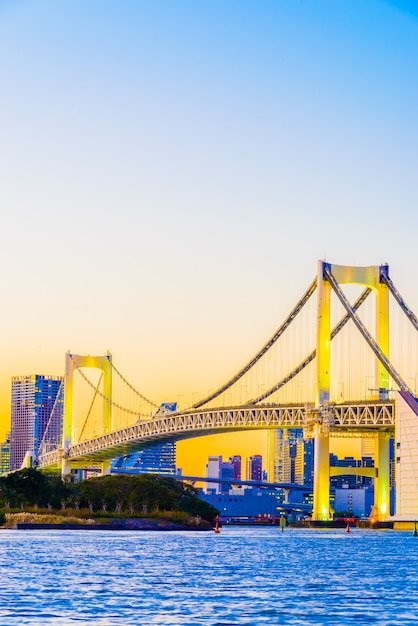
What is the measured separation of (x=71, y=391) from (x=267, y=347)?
4151 cm

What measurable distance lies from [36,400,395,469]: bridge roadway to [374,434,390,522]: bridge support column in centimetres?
91

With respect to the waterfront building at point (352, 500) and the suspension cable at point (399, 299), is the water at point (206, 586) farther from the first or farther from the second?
the waterfront building at point (352, 500)

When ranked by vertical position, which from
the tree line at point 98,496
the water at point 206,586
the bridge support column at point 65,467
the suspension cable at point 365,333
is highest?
the suspension cable at point 365,333

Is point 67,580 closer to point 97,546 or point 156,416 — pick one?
point 97,546

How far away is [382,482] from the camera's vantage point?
74250mm

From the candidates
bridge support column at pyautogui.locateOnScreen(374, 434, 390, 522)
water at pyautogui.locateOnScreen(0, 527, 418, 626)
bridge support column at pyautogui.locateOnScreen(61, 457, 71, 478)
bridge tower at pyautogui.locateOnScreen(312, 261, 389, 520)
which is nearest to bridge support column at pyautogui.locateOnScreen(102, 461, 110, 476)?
bridge support column at pyautogui.locateOnScreen(61, 457, 71, 478)

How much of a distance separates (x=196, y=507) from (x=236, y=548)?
4599 centimetres

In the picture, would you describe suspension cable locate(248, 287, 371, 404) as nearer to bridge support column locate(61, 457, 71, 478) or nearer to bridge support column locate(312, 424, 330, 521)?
bridge support column locate(312, 424, 330, 521)

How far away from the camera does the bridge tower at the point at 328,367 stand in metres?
72.9

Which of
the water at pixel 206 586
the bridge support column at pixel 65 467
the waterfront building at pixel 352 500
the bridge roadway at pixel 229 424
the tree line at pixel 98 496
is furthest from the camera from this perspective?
the waterfront building at pixel 352 500

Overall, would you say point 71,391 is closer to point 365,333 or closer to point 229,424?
point 229,424

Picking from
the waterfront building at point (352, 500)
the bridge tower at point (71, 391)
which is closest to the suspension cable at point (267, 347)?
the bridge tower at point (71, 391)

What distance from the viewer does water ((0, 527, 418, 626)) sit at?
23.8 meters

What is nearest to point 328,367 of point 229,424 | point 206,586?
point 229,424
